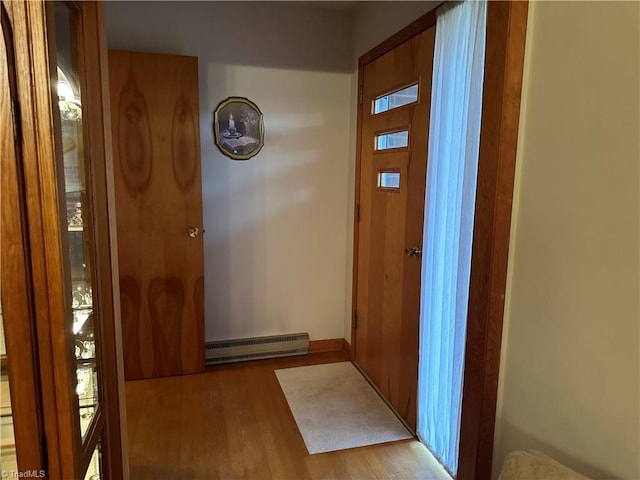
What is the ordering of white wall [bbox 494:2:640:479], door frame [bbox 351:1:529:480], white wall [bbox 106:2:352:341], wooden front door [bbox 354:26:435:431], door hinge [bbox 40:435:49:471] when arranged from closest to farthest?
door hinge [bbox 40:435:49:471] < white wall [bbox 494:2:640:479] < door frame [bbox 351:1:529:480] < wooden front door [bbox 354:26:435:431] < white wall [bbox 106:2:352:341]

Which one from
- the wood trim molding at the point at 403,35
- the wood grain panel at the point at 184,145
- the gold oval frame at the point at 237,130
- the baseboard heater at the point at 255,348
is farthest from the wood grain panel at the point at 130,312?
the wood trim molding at the point at 403,35

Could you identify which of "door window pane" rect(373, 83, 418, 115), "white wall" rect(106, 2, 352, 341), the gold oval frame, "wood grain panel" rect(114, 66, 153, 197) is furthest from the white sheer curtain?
"wood grain panel" rect(114, 66, 153, 197)

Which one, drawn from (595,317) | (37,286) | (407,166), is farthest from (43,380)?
(407,166)

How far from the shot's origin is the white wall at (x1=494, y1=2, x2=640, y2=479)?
98 cm

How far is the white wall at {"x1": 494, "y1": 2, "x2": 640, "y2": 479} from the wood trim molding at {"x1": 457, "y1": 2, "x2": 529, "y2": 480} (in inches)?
1.5

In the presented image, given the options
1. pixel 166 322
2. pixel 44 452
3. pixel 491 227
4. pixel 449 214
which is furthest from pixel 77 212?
pixel 166 322

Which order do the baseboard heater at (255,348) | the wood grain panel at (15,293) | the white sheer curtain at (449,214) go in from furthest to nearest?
the baseboard heater at (255,348) < the white sheer curtain at (449,214) < the wood grain panel at (15,293)

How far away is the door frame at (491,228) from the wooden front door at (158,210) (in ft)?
5.96

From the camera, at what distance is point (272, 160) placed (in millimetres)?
2943

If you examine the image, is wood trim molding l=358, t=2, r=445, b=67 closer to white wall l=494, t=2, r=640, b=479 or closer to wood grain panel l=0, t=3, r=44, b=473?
white wall l=494, t=2, r=640, b=479

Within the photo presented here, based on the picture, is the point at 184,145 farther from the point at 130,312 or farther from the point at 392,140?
the point at 392,140

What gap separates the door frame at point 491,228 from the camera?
1229 mm

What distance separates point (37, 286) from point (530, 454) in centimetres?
115

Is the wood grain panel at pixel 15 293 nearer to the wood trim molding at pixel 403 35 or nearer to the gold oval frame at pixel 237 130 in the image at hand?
the wood trim molding at pixel 403 35
